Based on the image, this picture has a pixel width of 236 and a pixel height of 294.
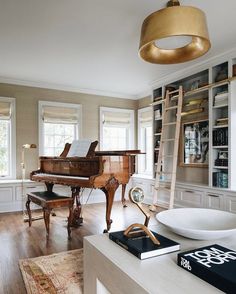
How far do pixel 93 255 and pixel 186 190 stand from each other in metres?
3.47

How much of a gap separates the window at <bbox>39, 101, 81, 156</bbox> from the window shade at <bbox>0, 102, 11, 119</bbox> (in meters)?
0.62

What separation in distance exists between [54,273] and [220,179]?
2.79 m

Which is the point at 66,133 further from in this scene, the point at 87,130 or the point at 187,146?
the point at 187,146

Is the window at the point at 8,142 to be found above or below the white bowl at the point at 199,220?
above

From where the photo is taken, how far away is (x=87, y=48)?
11.7 ft

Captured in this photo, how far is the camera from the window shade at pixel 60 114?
534 cm

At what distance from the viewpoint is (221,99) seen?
3850 mm

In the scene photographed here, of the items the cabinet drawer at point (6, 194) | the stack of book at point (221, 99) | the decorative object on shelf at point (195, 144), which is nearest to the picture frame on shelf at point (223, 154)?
the decorative object on shelf at point (195, 144)

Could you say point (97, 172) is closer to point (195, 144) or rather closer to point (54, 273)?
point (54, 273)

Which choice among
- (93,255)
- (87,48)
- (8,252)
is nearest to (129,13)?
(87,48)

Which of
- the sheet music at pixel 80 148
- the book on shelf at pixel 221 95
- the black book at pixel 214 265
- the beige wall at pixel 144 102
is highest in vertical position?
the beige wall at pixel 144 102

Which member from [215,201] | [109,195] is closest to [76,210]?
[109,195]

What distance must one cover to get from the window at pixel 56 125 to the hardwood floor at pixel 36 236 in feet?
4.77

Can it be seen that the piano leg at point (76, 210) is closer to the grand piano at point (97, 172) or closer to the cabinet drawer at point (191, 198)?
the grand piano at point (97, 172)
